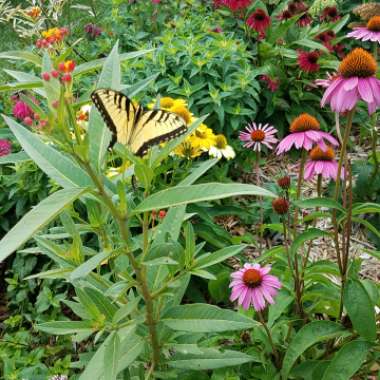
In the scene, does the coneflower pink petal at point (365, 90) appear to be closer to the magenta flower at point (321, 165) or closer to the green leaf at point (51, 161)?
the magenta flower at point (321, 165)

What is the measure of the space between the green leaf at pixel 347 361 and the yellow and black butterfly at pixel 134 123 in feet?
2.60

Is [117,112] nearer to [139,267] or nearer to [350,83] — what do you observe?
[139,267]

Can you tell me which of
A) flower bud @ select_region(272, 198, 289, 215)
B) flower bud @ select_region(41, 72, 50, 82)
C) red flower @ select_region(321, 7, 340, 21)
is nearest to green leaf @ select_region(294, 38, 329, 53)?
red flower @ select_region(321, 7, 340, 21)

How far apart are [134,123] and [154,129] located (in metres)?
0.05

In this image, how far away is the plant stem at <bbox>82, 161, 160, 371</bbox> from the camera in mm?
1130

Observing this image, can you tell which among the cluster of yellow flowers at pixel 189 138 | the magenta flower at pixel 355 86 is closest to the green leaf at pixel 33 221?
the magenta flower at pixel 355 86

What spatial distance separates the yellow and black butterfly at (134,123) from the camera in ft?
4.15

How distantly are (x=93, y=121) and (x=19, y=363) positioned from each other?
1.43 meters

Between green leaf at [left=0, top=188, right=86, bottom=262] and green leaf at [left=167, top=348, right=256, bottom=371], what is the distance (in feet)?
2.60

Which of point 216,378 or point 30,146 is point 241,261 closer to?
point 216,378

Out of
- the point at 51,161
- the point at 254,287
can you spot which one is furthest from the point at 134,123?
the point at 254,287

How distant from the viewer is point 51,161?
1194 millimetres

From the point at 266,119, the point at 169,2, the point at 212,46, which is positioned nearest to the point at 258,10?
the point at 212,46

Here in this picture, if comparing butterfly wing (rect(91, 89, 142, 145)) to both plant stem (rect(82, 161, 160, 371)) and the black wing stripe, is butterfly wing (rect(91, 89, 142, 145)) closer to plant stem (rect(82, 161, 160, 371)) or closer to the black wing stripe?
the black wing stripe
